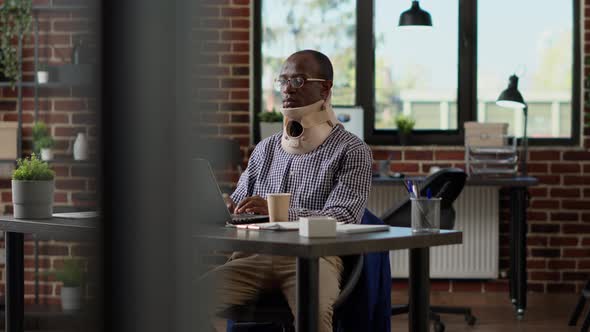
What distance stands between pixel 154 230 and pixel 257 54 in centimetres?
531

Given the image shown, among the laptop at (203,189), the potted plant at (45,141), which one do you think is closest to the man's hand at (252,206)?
the potted plant at (45,141)

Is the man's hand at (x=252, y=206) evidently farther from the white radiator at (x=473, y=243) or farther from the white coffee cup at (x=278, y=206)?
the white radiator at (x=473, y=243)

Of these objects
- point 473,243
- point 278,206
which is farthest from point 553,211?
point 278,206

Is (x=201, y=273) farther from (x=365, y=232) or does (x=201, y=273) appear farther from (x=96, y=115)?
(x=365, y=232)

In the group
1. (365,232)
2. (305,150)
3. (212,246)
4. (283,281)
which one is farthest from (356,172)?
(212,246)

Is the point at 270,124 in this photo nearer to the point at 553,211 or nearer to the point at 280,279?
the point at 553,211

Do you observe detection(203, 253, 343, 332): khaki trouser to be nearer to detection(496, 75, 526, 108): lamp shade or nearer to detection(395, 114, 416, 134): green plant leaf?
detection(496, 75, 526, 108): lamp shade

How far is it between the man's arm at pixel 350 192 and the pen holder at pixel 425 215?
0.38 meters

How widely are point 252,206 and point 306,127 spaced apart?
0.36 m

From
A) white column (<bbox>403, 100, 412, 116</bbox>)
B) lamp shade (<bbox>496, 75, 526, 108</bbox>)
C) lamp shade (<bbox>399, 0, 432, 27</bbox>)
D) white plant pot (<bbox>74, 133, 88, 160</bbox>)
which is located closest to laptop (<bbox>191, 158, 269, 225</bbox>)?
white plant pot (<bbox>74, 133, 88, 160</bbox>)

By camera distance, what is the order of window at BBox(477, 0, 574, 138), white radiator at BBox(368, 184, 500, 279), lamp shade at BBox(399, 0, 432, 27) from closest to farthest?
lamp shade at BBox(399, 0, 432, 27) < white radiator at BBox(368, 184, 500, 279) < window at BBox(477, 0, 574, 138)

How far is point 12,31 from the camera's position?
198 inches

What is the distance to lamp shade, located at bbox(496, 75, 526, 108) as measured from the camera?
490cm

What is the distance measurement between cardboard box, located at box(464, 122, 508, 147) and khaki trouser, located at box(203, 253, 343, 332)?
8.88 feet
